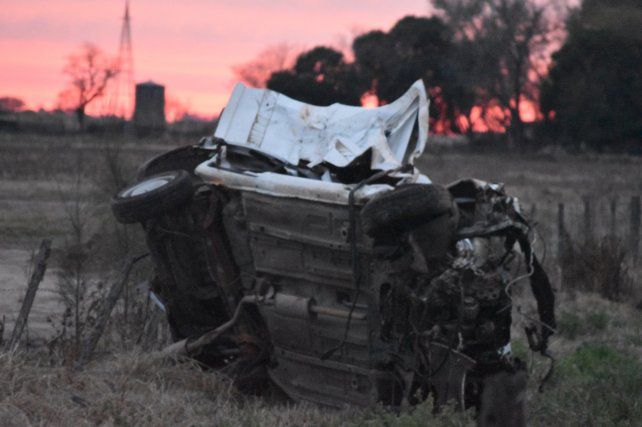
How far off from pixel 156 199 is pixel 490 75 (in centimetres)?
5229

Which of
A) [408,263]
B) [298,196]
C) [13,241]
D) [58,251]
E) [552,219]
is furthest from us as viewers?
[552,219]

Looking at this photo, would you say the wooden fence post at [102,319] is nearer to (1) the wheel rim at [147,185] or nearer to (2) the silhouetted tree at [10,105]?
(1) the wheel rim at [147,185]

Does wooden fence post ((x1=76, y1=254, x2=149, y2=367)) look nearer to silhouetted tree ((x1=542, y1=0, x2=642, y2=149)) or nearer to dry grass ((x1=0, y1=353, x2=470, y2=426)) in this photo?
dry grass ((x1=0, y1=353, x2=470, y2=426))

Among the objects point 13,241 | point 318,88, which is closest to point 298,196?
point 13,241

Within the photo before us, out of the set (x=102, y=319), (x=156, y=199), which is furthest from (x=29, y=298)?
(x=156, y=199)

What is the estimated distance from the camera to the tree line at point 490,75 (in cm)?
4894

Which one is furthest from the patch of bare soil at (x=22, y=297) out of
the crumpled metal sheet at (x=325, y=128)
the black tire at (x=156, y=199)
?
the crumpled metal sheet at (x=325, y=128)

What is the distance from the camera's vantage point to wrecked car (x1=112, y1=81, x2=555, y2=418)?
7164mm

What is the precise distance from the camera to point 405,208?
277 inches

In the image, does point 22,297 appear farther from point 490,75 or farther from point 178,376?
point 490,75

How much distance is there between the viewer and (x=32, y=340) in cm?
980

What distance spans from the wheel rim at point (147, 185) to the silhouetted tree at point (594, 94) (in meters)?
32.5

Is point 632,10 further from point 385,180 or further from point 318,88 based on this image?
point 318,88

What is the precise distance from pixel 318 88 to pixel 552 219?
29269 millimetres
